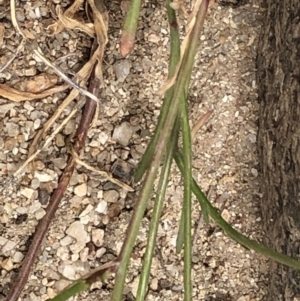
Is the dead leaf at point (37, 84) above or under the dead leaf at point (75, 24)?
under

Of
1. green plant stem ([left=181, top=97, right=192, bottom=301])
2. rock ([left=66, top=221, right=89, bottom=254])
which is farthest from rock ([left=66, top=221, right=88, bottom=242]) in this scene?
green plant stem ([left=181, top=97, right=192, bottom=301])

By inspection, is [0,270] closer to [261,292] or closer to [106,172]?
[106,172]

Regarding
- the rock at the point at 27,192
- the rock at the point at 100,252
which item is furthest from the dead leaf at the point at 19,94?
the rock at the point at 100,252

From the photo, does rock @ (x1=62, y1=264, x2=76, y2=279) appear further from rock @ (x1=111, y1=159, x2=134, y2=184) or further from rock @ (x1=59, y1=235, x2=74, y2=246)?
rock @ (x1=111, y1=159, x2=134, y2=184)

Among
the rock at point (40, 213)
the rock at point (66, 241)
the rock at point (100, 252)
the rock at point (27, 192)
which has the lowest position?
the rock at point (100, 252)

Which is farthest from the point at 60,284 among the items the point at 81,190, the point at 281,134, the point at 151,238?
the point at 281,134

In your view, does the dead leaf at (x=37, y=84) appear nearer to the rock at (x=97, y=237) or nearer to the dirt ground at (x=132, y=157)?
the dirt ground at (x=132, y=157)

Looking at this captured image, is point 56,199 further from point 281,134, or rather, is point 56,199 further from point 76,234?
point 281,134
